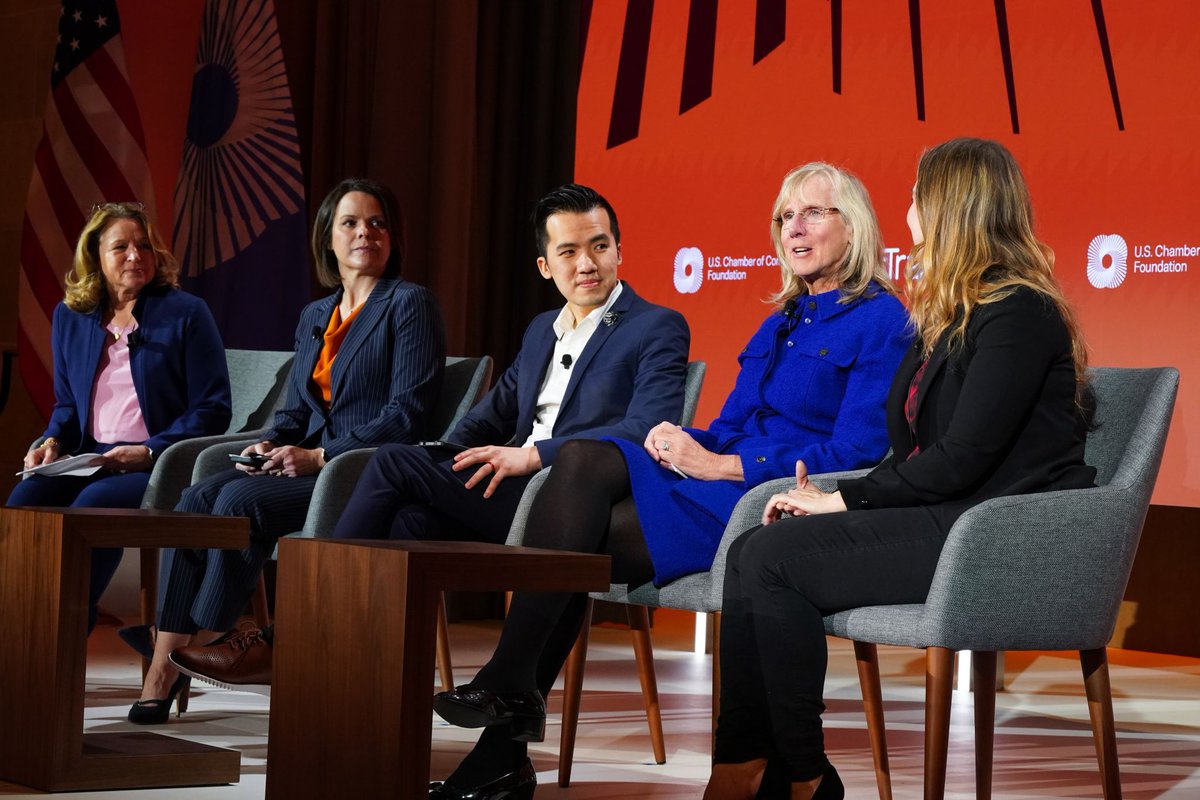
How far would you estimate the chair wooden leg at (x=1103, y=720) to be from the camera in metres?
2.35

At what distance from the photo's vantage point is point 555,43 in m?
5.88

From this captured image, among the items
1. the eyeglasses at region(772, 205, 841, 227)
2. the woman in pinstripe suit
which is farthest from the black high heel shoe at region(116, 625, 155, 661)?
the eyeglasses at region(772, 205, 841, 227)

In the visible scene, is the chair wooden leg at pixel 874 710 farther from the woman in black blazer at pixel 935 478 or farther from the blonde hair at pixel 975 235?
the blonde hair at pixel 975 235

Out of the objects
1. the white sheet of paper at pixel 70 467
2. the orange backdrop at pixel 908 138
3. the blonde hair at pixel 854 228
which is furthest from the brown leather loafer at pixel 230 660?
the orange backdrop at pixel 908 138

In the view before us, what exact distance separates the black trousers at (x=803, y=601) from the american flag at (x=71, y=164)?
3962mm

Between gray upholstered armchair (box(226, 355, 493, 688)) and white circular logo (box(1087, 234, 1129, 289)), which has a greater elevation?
white circular logo (box(1087, 234, 1129, 289))

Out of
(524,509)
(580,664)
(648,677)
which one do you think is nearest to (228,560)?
(524,509)

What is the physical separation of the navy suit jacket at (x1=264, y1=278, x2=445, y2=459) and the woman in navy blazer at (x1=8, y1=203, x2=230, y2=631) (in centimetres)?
38

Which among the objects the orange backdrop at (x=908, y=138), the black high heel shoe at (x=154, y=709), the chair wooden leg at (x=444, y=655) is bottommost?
the black high heel shoe at (x=154, y=709)

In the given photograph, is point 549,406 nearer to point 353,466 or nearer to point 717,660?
point 353,466

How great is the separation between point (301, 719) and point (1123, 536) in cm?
130

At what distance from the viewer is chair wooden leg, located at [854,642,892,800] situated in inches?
95.6

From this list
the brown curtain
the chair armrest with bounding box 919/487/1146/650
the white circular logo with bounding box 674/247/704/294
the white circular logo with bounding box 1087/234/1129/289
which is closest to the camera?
the chair armrest with bounding box 919/487/1146/650

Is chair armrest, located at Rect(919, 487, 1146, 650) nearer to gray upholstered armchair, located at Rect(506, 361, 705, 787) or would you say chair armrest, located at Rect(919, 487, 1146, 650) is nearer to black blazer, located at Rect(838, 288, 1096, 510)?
black blazer, located at Rect(838, 288, 1096, 510)
